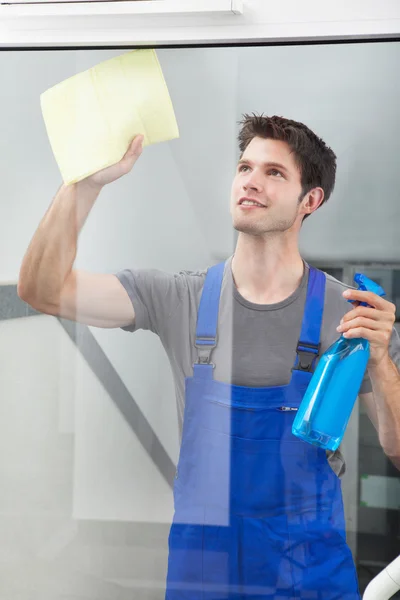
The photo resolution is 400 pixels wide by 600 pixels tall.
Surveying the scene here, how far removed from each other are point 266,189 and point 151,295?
34 centimetres

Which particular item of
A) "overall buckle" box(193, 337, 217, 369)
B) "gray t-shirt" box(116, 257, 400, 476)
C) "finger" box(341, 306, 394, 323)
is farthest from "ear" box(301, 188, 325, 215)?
"overall buckle" box(193, 337, 217, 369)

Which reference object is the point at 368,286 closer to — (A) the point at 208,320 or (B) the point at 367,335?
(B) the point at 367,335

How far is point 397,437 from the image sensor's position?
144 centimetres

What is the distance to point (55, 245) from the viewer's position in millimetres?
1547

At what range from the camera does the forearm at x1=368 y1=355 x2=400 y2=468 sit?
143 centimetres

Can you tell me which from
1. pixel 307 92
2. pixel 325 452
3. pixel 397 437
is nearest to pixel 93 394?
pixel 325 452

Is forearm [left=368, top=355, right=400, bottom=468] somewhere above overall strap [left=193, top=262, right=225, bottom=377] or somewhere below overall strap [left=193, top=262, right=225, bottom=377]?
below

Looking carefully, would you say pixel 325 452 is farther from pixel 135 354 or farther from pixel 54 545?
pixel 54 545

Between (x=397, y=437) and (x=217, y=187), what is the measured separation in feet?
2.15

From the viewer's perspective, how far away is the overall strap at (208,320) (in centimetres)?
149

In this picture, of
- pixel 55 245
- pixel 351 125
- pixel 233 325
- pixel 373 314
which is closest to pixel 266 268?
pixel 233 325

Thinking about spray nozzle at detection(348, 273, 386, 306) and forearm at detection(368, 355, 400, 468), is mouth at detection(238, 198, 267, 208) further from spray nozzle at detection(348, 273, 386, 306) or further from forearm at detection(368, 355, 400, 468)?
forearm at detection(368, 355, 400, 468)

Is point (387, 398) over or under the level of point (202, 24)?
under

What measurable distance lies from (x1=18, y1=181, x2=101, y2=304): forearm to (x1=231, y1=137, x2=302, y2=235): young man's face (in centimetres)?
32
